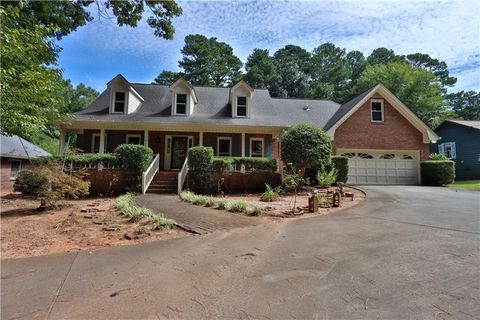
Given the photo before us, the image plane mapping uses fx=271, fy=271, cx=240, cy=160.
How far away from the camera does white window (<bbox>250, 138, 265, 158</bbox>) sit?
60.0 ft

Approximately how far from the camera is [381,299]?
295 cm

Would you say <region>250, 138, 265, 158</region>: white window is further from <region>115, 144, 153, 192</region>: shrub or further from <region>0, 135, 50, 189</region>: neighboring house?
<region>0, 135, 50, 189</region>: neighboring house

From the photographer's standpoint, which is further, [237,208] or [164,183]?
[164,183]

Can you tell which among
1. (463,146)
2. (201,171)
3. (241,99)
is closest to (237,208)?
(201,171)

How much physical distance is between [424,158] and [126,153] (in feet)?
60.2

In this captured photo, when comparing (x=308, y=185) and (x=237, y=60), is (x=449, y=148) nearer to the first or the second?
(x=308, y=185)

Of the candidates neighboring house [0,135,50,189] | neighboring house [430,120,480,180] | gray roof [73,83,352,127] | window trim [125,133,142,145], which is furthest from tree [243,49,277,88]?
neighboring house [0,135,50,189]

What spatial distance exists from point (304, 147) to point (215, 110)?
8.10 m

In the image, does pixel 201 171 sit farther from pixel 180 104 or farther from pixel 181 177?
pixel 180 104

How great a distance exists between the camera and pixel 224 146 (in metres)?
18.3

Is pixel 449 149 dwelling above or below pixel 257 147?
above

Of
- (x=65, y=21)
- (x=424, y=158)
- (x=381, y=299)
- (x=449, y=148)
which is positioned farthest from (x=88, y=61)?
(x=449, y=148)

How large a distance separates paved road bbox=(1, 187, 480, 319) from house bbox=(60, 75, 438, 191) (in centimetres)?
1214

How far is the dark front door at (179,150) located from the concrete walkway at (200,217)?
8347mm
